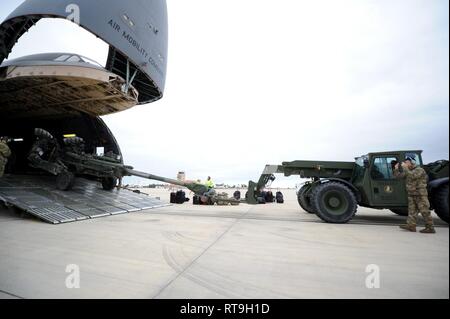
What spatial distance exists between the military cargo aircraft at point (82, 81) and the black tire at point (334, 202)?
607 cm

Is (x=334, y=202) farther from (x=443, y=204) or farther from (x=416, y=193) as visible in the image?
(x=443, y=204)

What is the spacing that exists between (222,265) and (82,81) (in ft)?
27.7

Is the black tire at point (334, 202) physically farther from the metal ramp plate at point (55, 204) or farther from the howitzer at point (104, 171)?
the metal ramp plate at point (55, 204)

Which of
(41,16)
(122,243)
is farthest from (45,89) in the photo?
(122,243)

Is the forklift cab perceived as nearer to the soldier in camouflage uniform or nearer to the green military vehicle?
the green military vehicle

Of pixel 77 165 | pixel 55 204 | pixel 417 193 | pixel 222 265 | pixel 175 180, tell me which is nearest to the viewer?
pixel 222 265

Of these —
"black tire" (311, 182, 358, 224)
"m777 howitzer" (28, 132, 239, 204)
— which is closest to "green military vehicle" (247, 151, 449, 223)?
"black tire" (311, 182, 358, 224)

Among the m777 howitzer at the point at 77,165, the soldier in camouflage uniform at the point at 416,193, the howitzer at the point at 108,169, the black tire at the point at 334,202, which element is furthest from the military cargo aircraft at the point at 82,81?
the soldier in camouflage uniform at the point at 416,193

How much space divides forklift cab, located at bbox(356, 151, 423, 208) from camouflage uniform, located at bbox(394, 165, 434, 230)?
97cm

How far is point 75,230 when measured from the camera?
4539 millimetres

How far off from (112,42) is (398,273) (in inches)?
377

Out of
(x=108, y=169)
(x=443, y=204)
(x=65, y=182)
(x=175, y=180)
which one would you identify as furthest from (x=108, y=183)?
(x=443, y=204)

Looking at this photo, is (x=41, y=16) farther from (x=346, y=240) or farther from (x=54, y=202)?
(x=346, y=240)

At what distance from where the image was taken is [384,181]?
18.1ft
